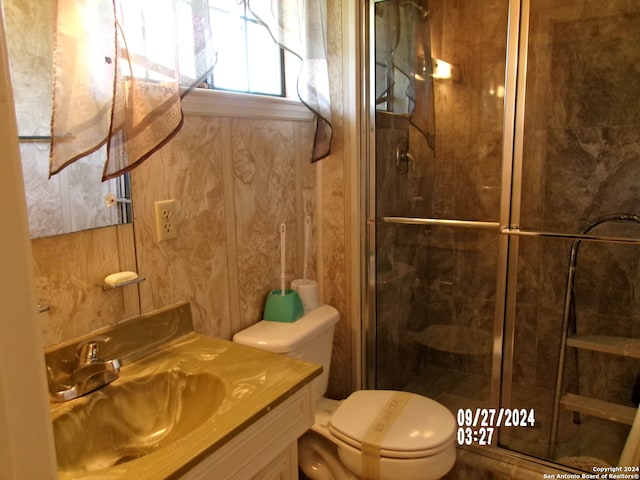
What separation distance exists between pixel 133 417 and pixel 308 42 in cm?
130

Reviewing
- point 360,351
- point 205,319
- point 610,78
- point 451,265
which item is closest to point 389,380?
point 360,351

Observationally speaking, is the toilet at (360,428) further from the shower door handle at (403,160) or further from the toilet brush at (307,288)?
the shower door handle at (403,160)

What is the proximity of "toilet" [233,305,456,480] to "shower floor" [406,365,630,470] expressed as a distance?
0.58 m

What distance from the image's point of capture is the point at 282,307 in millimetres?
1713

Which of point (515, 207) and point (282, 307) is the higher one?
point (515, 207)

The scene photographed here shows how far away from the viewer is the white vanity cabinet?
0.94 meters

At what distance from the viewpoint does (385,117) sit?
2.04 metres

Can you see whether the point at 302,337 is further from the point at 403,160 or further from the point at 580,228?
the point at 580,228

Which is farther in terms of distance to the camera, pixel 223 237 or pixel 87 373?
pixel 223 237

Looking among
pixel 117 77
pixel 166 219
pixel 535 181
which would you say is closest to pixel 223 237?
pixel 166 219

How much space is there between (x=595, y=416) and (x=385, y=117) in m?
1.51

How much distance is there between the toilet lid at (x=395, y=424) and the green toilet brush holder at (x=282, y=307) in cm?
36

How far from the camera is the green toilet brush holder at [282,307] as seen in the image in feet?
5.61

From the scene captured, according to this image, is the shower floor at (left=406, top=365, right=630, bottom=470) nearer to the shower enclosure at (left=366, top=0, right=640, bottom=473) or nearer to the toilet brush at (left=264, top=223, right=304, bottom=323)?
the shower enclosure at (left=366, top=0, right=640, bottom=473)
